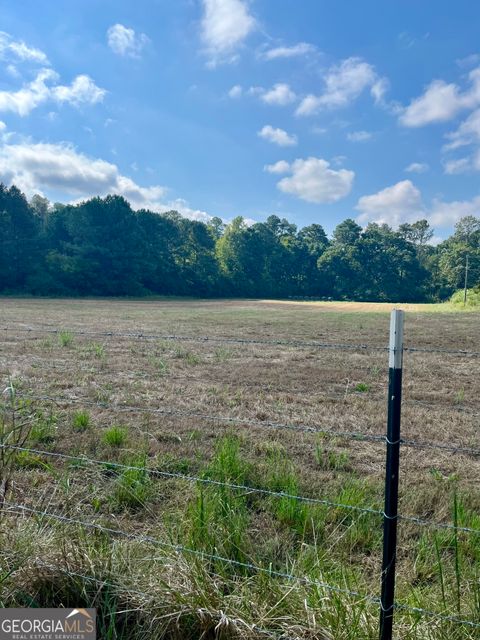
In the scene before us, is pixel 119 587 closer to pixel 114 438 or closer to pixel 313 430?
pixel 313 430

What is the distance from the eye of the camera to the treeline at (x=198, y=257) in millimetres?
56156

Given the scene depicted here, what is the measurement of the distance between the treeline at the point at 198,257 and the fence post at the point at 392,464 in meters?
56.0

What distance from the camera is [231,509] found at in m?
2.88

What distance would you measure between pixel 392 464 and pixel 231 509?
4.55 feet

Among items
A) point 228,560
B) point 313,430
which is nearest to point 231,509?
point 228,560

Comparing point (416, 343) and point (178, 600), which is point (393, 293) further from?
point (178, 600)

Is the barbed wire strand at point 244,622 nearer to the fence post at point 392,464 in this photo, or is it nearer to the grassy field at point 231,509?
the grassy field at point 231,509

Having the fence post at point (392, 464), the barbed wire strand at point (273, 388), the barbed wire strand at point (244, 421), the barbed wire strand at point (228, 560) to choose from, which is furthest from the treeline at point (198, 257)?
the fence post at point (392, 464)

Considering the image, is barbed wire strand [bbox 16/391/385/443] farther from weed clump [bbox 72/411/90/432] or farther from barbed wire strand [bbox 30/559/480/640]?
barbed wire strand [bbox 30/559/480/640]

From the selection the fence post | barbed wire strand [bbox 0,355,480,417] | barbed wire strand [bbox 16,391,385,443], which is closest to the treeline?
barbed wire strand [bbox 0,355,480,417]

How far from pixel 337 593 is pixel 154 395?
18.5ft

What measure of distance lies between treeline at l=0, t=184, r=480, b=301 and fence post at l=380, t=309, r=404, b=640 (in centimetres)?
5603

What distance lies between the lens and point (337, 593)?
2.03 meters

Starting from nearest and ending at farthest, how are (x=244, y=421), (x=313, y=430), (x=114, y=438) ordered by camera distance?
(x=313, y=430) < (x=244, y=421) < (x=114, y=438)
